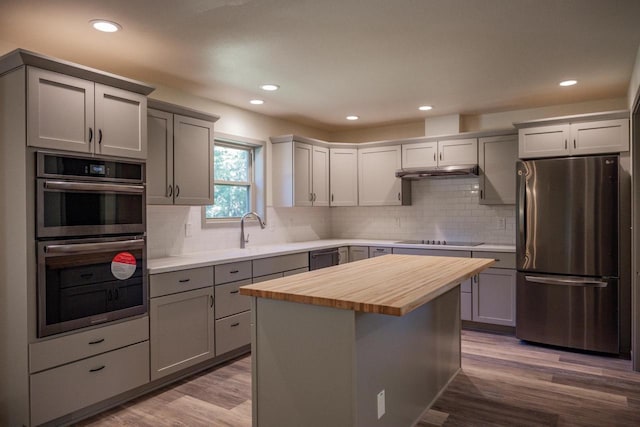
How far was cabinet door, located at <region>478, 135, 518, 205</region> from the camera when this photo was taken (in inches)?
185

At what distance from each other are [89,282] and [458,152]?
13.2 feet

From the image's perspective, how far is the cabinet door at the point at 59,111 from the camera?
2.41 metres

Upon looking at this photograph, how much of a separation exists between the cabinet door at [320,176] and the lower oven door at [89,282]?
2.77m

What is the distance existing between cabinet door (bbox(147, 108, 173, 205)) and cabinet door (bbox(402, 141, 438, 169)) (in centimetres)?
295

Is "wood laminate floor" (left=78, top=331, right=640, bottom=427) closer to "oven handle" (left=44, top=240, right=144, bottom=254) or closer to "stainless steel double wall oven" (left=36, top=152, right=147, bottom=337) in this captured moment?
"stainless steel double wall oven" (left=36, top=152, right=147, bottom=337)

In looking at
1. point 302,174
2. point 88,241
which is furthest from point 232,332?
point 302,174

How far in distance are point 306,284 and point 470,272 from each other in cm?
104

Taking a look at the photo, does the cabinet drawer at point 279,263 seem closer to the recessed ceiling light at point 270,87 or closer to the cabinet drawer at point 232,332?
the cabinet drawer at point 232,332

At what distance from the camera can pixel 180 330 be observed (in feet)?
10.7

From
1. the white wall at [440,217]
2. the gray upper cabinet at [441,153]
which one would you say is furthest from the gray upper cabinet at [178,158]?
the white wall at [440,217]

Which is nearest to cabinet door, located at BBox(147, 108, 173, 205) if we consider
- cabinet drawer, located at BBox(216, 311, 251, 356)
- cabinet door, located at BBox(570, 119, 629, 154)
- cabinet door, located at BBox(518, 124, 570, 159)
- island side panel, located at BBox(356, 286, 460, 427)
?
cabinet drawer, located at BBox(216, 311, 251, 356)

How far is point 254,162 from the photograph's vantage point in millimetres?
5027

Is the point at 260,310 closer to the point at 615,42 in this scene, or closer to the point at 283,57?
the point at 283,57

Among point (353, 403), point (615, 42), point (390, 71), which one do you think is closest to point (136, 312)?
point (353, 403)
